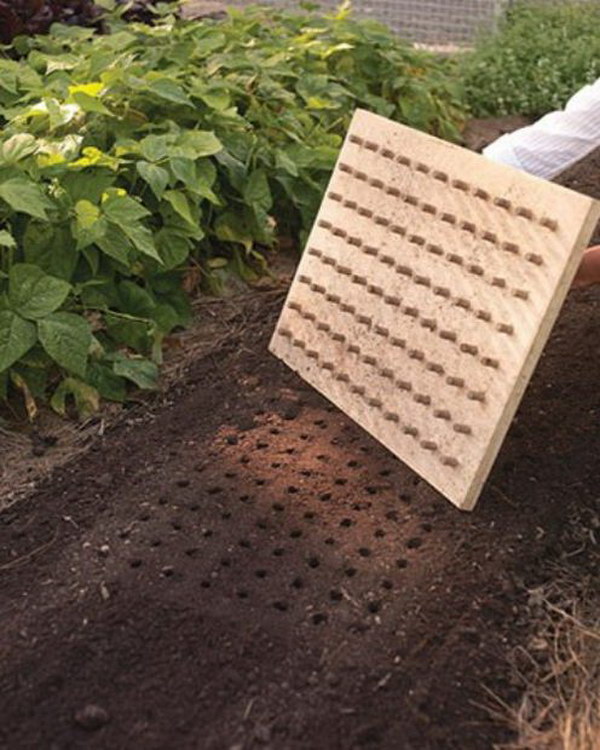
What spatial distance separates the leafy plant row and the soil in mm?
241

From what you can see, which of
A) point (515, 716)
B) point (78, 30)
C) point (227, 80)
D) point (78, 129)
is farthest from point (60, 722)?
point (78, 30)

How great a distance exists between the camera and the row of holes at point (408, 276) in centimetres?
239

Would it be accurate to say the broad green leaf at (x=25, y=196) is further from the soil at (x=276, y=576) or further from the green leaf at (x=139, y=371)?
the soil at (x=276, y=576)

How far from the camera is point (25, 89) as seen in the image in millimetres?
3379

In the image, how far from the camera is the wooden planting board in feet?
7.59

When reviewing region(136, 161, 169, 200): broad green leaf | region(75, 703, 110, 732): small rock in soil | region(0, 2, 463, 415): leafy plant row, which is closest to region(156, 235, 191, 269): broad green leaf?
region(0, 2, 463, 415): leafy plant row

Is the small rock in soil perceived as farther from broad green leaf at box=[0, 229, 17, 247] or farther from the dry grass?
broad green leaf at box=[0, 229, 17, 247]

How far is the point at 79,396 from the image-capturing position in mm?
2918

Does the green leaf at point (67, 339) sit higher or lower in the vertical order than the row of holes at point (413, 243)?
lower

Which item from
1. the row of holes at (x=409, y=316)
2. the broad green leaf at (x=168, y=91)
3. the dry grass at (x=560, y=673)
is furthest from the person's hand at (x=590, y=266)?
the broad green leaf at (x=168, y=91)

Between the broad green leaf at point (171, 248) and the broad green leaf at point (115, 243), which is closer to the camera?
the broad green leaf at point (115, 243)

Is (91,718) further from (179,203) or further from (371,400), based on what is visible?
(179,203)

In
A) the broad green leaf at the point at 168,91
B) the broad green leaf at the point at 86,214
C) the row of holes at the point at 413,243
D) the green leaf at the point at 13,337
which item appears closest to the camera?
the row of holes at the point at 413,243

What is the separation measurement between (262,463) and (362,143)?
2.38ft
